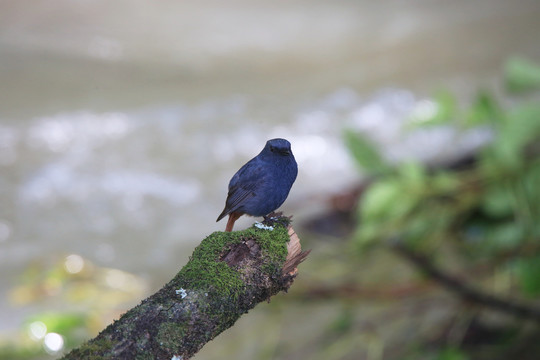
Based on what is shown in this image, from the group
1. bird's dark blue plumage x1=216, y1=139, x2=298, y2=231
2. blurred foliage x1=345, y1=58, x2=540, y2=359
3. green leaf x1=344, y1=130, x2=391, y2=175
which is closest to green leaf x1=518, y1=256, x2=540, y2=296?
blurred foliage x1=345, y1=58, x2=540, y2=359

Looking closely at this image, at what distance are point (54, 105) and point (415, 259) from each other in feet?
17.2

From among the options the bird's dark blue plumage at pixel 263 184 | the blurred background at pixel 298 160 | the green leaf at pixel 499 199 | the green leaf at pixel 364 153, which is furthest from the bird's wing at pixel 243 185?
the green leaf at pixel 499 199

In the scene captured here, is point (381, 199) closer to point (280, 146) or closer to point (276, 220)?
point (276, 220)

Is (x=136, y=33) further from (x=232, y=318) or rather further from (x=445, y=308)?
(x=232, y=318)

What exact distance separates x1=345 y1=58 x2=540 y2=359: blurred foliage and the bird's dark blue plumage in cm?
310

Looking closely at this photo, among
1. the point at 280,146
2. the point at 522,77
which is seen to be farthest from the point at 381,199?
the point at 280,146

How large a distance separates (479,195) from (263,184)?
4.03m

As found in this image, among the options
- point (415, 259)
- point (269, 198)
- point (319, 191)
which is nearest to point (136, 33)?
point (319, 191)

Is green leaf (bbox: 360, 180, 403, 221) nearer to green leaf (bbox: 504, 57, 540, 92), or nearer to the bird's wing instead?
green leaf (bbox: 504, 57, 540, 92)

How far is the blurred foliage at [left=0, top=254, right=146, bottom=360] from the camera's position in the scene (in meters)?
4.69

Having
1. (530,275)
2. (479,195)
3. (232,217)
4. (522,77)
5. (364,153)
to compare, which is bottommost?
(530,275)

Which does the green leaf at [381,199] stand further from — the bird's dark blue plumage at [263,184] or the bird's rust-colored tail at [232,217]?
the bird's dark blue plumage at [263,184]

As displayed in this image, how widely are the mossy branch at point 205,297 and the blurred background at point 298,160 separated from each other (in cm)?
292

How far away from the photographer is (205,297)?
1.67 meters
